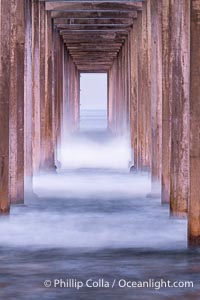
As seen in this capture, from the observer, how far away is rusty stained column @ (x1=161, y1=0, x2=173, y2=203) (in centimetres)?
1048

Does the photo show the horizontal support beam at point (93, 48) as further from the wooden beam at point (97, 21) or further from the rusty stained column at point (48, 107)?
the rusty stained column at point (48, 107)

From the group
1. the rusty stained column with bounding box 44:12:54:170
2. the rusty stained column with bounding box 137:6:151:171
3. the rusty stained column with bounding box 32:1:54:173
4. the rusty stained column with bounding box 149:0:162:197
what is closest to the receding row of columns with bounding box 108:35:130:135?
the rusty stained column with bounding box 44:12:54:170

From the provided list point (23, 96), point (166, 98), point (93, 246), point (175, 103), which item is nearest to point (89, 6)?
point (23, 96)

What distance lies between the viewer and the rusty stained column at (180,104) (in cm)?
941

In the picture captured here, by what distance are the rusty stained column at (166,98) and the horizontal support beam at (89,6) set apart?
668 cm

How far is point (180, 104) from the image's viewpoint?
9469 millimetres

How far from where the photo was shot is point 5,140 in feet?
32.5

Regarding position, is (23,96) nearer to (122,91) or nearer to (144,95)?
(144,95)

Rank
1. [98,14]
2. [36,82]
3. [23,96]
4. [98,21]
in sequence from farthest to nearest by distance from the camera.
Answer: [98,21], [98,14], [36,82], [23,96]

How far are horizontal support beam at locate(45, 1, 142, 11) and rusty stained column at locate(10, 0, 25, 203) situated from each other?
21.7ft

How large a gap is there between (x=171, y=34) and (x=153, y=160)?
289 cm

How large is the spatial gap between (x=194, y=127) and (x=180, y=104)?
181 cm

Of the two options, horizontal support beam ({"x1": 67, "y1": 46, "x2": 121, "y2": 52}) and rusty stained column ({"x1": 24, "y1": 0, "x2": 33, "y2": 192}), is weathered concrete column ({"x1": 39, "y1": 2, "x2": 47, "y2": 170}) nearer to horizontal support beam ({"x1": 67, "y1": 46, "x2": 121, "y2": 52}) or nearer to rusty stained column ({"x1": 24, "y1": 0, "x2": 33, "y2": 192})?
rusty stained column ({"x1": 24, "y1": 0, "x2": 33, "y2": 192})

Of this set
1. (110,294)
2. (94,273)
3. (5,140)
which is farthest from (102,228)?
(110,294)
